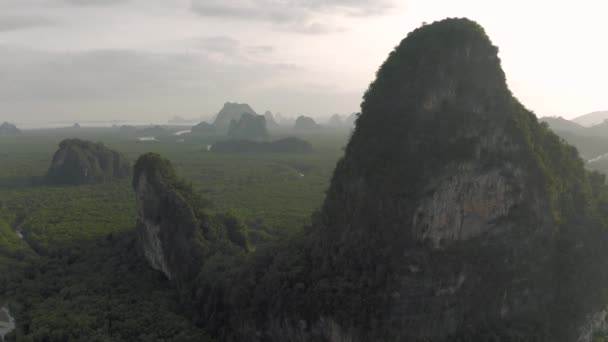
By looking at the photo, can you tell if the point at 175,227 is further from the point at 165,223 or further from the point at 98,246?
the point at 98,246

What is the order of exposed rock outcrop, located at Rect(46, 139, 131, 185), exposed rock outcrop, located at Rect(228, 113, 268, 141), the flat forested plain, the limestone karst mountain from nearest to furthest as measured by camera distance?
the limestone karst mountain < the flat forested plain < exposed rock outcrop, located at Rect(46, 139, 131, 185) < exposed rock outcrop, located at Rect(228, 113, 268, 141)

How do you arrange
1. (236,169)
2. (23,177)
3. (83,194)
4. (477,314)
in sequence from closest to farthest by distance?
(477,314)
(83,194)
(23,177)
(236,169)

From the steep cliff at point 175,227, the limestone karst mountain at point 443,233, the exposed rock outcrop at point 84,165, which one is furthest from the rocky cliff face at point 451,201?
the exposed rock outcrop at point 84,165

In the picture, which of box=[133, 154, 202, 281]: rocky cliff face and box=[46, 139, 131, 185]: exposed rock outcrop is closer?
box=[133, 154, 202, 281]: rocky cliff face

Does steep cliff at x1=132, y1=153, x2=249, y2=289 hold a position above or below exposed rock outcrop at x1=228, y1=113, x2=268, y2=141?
below

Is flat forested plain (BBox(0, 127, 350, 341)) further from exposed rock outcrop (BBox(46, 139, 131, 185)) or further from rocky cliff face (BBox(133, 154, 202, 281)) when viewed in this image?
exposed rock outcrop (BBox(46, 139, 131, 185))

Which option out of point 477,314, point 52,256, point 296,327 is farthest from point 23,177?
point 477,314

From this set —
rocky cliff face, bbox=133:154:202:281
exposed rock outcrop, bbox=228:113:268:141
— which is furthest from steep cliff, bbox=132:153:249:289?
exposed rock outcrop, bbox=228:113:268:141

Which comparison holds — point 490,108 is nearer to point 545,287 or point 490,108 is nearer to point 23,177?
point 545,287
